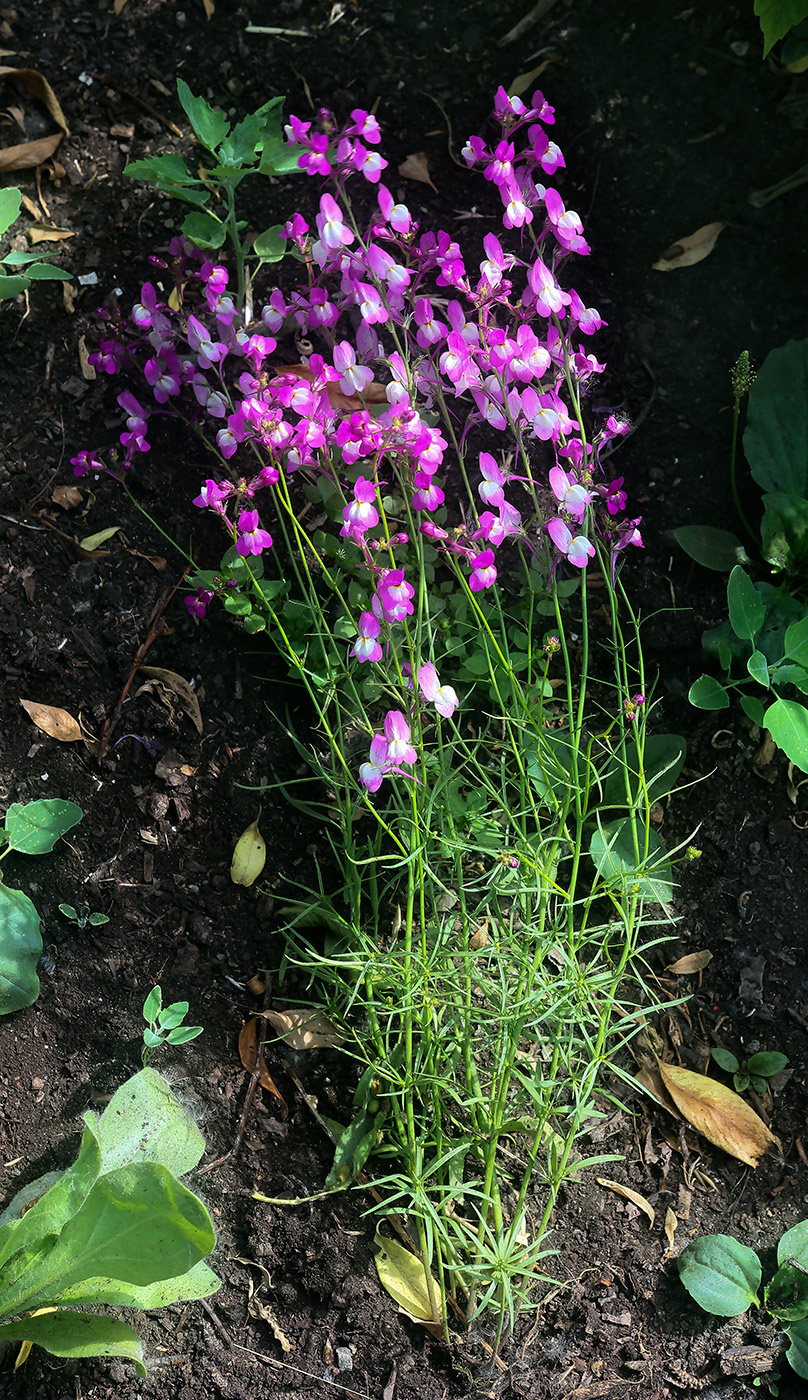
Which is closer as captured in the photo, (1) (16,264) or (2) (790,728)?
(2) (790,728)

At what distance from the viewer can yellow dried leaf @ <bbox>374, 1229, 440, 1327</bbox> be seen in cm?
154

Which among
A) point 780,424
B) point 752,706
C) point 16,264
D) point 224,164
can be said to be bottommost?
point 752,706

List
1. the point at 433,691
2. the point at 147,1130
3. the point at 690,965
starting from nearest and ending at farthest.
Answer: the point at 433,691 → the point at 147,1130 → the point at 690,965

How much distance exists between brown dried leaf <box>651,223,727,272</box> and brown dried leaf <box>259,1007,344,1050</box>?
163cm

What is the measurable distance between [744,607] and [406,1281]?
1.23 m

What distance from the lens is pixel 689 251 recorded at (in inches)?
83.9

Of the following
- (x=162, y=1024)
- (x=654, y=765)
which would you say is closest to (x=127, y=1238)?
(x=162, y=1024)

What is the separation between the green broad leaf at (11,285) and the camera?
6.04 ft

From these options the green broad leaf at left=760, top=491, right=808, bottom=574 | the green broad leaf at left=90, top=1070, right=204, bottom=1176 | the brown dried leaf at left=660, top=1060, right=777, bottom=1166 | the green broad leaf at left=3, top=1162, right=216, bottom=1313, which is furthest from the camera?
the green broad leaf at left=760, top=491, right=808, bottom=574

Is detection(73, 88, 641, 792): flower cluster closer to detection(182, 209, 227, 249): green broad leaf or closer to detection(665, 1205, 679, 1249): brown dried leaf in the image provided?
detection(182, 209, 227, 249): green broad leaf

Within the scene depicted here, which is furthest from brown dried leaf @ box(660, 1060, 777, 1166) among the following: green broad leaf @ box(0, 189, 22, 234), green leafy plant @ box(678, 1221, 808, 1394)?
green broad leaf @ box(0, 189, 22, 234)

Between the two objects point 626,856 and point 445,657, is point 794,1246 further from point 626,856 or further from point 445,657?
point 445,657

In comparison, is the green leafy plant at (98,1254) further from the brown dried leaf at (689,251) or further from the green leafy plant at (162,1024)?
the brown dried leaf at (689,251)

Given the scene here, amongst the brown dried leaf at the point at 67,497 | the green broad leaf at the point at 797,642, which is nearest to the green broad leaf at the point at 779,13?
the green broad leaf at the point at 797,642
